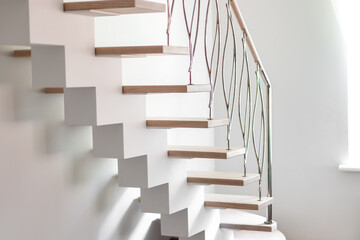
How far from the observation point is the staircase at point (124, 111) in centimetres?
320

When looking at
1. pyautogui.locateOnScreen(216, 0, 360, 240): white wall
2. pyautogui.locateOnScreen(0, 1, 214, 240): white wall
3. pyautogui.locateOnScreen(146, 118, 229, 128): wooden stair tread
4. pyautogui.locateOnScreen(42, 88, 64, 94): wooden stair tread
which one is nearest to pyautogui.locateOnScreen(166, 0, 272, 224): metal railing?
pyautogui.locateOnScreen(146, 118, 229, 128): wooden stair tread

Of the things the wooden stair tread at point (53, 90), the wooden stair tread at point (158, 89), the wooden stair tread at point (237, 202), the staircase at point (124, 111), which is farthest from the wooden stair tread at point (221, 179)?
the wooden stair tread at point (53, 90)

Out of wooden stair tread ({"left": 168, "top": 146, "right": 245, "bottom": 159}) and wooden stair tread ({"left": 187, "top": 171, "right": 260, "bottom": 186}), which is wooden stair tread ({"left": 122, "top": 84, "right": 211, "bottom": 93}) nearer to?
wooden stair tread ({"left": 168, "top": 146, "right": 245, "bottom": 159})

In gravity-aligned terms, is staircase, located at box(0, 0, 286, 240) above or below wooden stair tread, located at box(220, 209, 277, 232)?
above

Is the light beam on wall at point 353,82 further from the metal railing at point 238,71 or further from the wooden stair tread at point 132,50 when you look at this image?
the wooden stair tread at point 132,50

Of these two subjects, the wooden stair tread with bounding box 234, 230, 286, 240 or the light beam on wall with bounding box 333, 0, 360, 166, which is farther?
the light beam on wall with bounding box 333, 0, 360, 166

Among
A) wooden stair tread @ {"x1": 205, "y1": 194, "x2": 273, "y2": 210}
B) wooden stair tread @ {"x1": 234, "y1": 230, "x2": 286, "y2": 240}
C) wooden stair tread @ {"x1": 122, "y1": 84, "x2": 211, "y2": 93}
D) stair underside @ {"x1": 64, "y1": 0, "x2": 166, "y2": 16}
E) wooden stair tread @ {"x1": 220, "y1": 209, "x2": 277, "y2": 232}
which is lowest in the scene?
wooden stair tread @ {"x1": 234, "y1": 230, "x2": 286, "y2": 240}

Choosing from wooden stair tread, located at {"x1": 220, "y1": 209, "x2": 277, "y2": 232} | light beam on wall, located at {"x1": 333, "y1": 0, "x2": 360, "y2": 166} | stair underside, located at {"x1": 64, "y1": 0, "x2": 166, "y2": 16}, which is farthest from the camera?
light beam on wall, located at {"x1": 333, "y1": 0, "x2": 360, "y2": 166}

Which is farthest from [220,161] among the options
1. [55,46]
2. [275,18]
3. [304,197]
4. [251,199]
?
[55,46]

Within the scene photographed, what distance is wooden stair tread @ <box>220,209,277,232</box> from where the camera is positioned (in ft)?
15.1

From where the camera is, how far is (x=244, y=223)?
4691 mm

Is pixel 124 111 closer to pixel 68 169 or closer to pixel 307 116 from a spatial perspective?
pixel 68 169

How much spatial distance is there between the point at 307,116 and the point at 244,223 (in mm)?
1565

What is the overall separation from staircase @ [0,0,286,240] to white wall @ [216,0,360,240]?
129 centimetres
